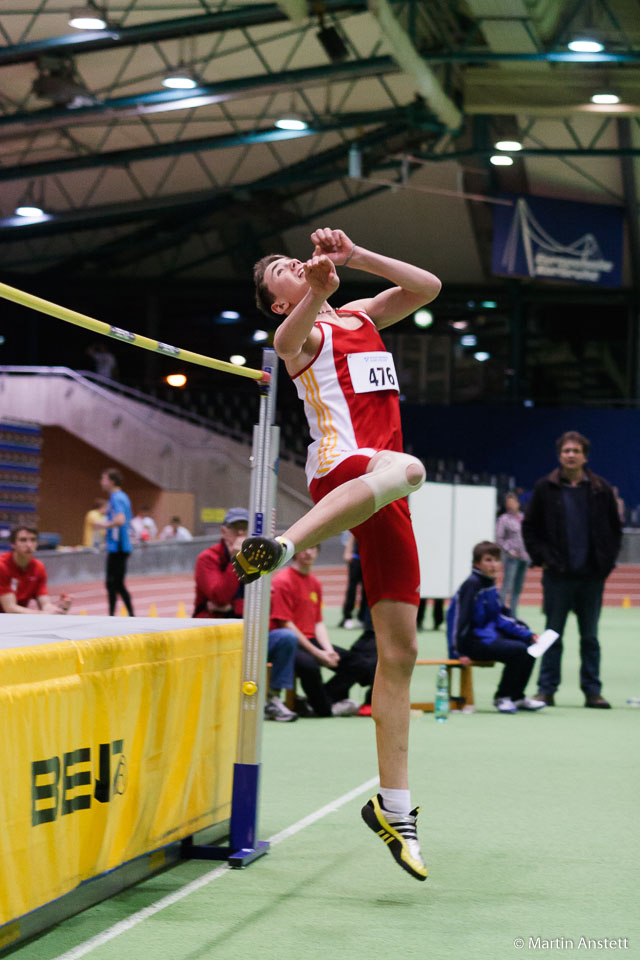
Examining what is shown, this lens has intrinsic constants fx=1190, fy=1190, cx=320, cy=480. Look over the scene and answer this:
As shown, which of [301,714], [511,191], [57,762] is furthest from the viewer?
[511,191]

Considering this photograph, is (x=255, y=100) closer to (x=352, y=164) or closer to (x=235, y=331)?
(x=352, y=164)

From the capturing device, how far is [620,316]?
99.9ft

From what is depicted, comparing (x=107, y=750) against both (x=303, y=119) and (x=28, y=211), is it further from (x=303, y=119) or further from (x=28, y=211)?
(x=28, y=211)

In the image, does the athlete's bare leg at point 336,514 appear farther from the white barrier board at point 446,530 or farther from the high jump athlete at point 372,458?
the white barrier board at point 446,530

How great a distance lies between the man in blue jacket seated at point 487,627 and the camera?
864 centimetres

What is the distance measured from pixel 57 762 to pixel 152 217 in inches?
967

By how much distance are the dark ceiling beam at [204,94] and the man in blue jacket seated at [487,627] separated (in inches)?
428

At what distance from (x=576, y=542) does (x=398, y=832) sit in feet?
17.5

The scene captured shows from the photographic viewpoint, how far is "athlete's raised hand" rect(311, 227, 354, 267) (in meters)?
3.70

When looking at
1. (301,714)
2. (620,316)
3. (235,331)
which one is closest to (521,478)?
(620,316)

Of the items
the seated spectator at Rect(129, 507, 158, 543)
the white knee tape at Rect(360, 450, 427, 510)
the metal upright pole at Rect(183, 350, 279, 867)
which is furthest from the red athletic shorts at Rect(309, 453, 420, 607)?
the seated spectator at Rect(129, 507, 158, 543)

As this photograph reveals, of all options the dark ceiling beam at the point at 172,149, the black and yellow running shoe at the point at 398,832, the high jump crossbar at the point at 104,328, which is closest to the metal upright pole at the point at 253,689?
the high jump crossbar at the point at 104,328

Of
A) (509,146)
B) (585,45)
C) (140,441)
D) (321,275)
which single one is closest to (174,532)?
(140,441)

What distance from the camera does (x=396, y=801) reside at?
3.90m
